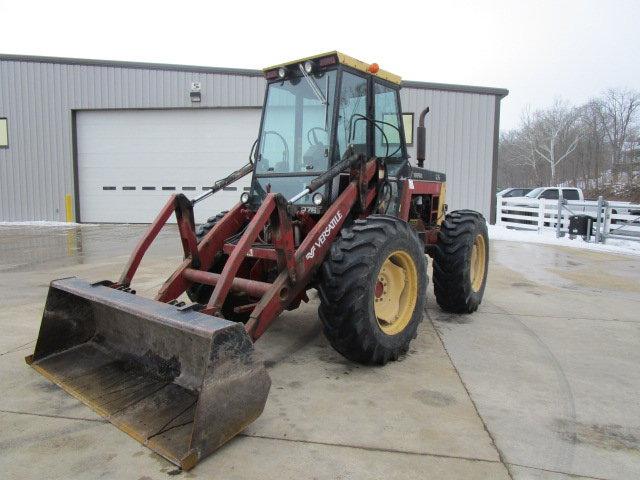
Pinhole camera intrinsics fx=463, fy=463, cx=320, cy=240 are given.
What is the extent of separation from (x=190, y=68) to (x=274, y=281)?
1385 centimetres

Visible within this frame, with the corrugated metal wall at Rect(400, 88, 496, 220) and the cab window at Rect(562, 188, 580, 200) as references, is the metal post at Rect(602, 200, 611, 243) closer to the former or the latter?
the corrugated metal wall at Rect(400, 88, 496, 220)

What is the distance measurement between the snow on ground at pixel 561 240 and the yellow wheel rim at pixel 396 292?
31.1 ft

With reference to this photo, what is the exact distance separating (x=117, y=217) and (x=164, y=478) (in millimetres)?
15631

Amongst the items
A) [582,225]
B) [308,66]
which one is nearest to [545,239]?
[582,225]

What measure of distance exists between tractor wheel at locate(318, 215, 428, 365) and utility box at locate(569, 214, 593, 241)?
10.9 metres

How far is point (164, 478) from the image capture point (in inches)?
89.3

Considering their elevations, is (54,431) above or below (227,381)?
below

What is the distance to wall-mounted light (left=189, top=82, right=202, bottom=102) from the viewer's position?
15406 mm

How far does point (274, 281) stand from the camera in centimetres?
357

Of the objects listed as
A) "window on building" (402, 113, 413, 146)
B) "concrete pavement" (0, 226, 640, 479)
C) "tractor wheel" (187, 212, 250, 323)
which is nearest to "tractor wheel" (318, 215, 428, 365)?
"concrete pavement" (0, 226, 640, 479)

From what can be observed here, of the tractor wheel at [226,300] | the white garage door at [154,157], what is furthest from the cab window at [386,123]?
the white garage door at [154,157]

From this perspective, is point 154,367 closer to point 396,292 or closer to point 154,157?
point 396,292

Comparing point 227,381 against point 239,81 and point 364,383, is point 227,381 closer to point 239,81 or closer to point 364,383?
point 364,383

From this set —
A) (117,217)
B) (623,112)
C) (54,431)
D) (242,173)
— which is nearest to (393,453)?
(54,431)
